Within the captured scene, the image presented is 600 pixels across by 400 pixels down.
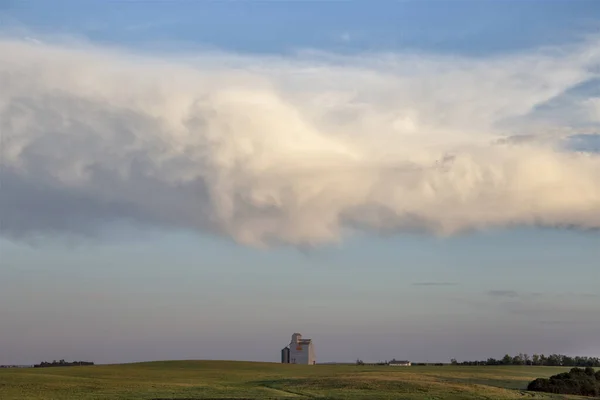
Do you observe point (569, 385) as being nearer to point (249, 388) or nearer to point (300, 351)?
point (249, 388)

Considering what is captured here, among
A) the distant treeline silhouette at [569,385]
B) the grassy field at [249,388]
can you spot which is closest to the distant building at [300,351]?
the grassy field at [249,388]

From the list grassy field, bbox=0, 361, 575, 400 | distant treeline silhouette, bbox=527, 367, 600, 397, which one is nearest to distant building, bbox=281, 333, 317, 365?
grassy field, bbox=0, 361, 575, 400

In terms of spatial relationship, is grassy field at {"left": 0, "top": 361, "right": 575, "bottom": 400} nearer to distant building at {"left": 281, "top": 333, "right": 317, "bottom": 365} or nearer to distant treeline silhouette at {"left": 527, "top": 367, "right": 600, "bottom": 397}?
distant treeline silhouette at {"left": 527, "top": 367, "right": 600, "bottom": 397}

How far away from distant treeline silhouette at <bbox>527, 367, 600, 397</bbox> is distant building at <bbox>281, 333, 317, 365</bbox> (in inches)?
2899

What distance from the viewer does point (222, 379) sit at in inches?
4136

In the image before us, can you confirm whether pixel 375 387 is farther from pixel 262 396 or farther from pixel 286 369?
pixel 286 369

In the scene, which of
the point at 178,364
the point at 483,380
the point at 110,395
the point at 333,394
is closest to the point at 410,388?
the point at 333,394

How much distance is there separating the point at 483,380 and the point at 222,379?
1401 inches

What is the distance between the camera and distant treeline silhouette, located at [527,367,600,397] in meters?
95.6

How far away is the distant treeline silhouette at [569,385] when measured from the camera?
95.6 m

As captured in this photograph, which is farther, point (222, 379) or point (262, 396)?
point (222, 379)

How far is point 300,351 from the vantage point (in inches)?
6644

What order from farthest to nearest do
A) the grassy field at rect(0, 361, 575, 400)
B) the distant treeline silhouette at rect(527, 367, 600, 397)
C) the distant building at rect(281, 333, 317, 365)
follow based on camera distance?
the distant building at rect(281, 333, 317, 365) < the distant treeline silhouette at rect(527, 367, 600, 397) < the grassy field at rect(0, 361, 575, 400)

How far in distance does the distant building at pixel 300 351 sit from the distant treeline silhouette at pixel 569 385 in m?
73.6
